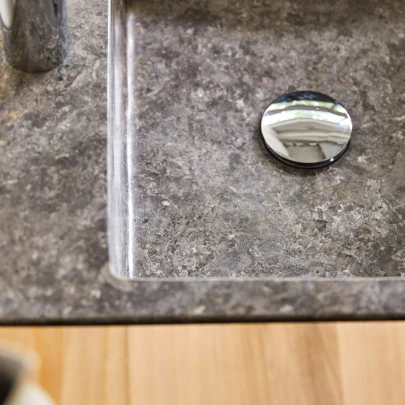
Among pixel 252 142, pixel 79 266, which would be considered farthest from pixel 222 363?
pixel 252 142

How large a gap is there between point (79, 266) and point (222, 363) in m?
0.17

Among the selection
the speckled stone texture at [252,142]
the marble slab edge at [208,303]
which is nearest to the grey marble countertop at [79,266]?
the marble slab edge at [208,303]

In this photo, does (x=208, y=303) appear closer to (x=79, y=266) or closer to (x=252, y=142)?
(x=79, y=266)

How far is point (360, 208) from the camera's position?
836 mm

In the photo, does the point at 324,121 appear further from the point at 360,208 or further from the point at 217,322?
the point at 217,322

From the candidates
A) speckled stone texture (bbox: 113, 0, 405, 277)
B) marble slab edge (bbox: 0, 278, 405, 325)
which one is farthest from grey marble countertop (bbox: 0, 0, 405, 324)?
speckled stone texture (bbox: 113, 0, 405, 277)

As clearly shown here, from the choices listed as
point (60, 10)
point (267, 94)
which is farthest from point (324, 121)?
point (60, 10)

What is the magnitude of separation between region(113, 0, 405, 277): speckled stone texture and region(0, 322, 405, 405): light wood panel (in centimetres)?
21

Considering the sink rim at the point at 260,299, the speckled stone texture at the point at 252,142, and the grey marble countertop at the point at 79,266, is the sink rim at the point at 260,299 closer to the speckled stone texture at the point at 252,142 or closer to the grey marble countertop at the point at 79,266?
the grey marble countertop at the point at 79,266

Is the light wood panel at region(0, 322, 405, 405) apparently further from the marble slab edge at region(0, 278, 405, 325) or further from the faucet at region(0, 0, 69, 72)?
the faucet at region(0, 0, 69, 72)

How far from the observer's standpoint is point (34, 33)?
0.71 m

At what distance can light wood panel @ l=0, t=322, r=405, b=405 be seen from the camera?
1.75 feet

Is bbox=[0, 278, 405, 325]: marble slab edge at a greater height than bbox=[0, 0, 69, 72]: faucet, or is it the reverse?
bbox=[0, 0, 69, 72]: faucet

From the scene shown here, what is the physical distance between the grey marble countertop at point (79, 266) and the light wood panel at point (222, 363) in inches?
0.7
